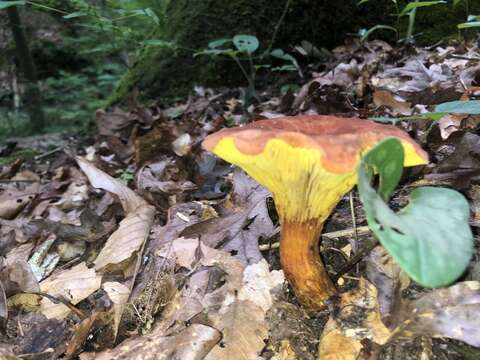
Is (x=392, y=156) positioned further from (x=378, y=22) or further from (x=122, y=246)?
(x=378, y=22)

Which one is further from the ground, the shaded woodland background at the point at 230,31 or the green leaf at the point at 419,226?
the green leaf at the point at 419,226

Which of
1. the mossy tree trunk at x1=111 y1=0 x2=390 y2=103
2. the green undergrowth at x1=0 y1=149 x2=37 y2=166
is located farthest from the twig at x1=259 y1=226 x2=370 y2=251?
the green undergrowth at x1=0 y1=149 x2=37 y2=166

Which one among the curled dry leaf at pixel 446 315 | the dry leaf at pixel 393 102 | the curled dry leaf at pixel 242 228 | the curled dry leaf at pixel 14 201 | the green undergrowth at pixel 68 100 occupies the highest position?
the dry leaf at pixel 393 102

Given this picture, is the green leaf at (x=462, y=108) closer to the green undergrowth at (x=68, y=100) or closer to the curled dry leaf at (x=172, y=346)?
the curled dry leaf at (x=172, y=346)

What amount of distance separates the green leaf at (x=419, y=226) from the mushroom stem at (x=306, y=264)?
1.04 ft

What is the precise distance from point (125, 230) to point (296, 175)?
0.96 meters

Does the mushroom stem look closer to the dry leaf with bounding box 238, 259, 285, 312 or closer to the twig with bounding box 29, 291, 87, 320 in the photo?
the dry leaf with bounding box 238, 259, 285, 312

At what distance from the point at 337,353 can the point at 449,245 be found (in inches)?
19.7

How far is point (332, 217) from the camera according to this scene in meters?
1.67

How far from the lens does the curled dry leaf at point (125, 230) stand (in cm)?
168

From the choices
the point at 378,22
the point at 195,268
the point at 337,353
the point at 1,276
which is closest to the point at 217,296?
the point at 195,268

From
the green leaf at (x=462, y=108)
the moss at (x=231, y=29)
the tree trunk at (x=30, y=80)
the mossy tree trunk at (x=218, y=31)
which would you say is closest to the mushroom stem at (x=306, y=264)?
the green leaf at (x=462, y=108)

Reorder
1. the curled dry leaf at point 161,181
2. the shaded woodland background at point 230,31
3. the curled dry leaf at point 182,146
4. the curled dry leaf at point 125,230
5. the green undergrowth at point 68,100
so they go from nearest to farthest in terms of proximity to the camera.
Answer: the curled dry leaf at point 125,230
the curled dry leaf at point 161,181
the curled dry leaf at point 182,146
the shaded woodland background at point 230,31
the green undergrowth at point 68,100

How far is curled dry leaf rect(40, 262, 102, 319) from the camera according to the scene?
1.58 meters
